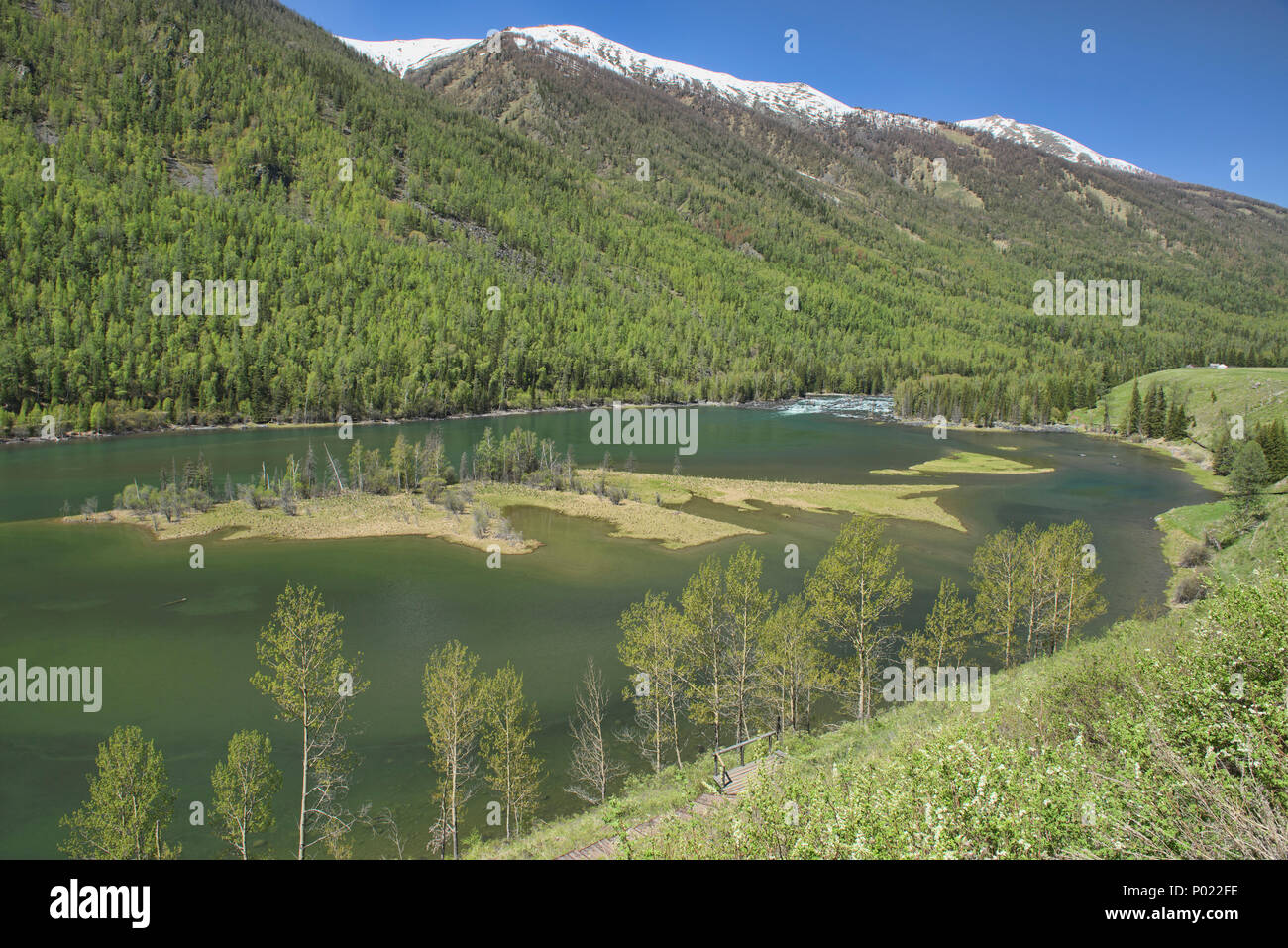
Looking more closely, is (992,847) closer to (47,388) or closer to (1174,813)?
(1174,813)

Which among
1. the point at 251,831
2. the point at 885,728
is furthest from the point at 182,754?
the point at 885,728

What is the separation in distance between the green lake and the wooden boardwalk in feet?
23.2

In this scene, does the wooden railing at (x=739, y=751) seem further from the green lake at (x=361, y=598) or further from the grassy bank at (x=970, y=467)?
the grassy bank at (x=970, y=467)

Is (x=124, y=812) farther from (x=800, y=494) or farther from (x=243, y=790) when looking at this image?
(x=800, y=494)

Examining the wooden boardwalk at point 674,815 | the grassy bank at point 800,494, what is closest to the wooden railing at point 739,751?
the wooden boardwalk at point 674,815

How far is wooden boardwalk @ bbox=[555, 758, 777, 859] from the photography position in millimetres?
15797

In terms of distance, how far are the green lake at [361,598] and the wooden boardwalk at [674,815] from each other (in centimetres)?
707

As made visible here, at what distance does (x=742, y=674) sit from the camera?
2756cm

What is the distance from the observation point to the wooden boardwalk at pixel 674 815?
15797mm

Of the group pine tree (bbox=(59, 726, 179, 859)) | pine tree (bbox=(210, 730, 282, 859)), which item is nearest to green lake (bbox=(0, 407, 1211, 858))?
pine tree (bbox=(210, 730, 282, 859))

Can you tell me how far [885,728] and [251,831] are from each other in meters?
22.0

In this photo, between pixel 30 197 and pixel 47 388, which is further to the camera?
pixel 30 197

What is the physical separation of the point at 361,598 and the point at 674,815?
33692 millimetres

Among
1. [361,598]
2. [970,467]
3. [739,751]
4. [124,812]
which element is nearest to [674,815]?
[739,751]
